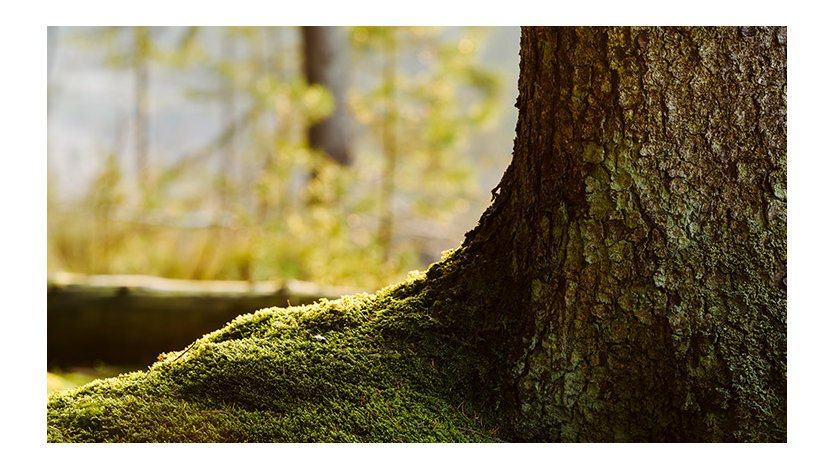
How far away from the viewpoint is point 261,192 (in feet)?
18.1

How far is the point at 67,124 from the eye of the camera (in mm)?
11164

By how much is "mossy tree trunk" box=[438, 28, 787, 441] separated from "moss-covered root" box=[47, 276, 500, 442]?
212mm

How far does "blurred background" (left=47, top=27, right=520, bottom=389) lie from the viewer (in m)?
3.06

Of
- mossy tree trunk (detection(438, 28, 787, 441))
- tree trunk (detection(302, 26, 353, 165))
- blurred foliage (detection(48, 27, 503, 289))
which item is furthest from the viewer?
tree trunk (detection(302, 26, 353, 165))

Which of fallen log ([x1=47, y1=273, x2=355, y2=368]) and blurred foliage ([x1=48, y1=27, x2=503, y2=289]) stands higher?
blurred foliage ([x1=48, y1=27, x2=503, y2=289])

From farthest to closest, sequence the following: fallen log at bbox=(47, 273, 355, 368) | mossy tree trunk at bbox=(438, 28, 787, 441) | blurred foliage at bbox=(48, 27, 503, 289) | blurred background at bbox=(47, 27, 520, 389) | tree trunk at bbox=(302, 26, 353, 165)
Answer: tree trunk at bbox=(302, 26, 353, 165) → blurred foliage at bbox=(48, 27, 503, 289) → blurred background at bbox=(47, 27, 520, 389) → fallen log at bbox=(47, 273, 355, 368) → mossy tree trunk at bbox=(438, 28, 787, 441)

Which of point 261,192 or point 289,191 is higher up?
point 289,191

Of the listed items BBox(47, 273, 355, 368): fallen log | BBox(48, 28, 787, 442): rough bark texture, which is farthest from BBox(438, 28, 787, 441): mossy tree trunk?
BBox(47, 273, 355, 368): fallen log

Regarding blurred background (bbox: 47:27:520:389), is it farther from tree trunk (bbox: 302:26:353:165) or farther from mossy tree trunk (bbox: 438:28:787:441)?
mossy tree trunk (bbox: 438:28:787:441)

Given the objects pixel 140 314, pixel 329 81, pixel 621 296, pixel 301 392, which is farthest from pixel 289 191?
pixel 621 296

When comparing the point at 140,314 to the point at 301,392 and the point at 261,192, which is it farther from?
the point at 261,192

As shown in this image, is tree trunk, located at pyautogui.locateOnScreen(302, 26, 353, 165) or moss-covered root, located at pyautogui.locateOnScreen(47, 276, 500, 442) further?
tree trunk, located at pyautogui.locateOnScreen(302, 26, 353, 165)

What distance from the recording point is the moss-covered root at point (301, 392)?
1.36 m

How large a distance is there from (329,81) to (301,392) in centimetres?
548
